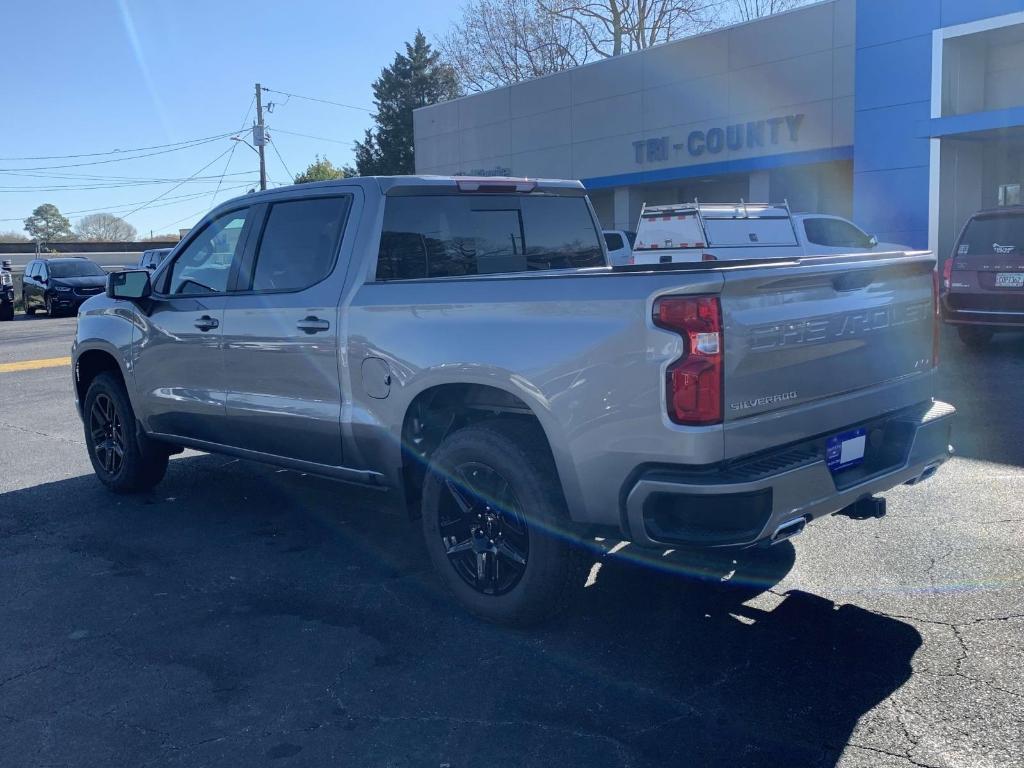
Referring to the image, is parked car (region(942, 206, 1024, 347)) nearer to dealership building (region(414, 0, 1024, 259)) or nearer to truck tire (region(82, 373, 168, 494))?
dealership building (region(414, 0, 1024, 259))

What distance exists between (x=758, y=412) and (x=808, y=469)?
0.31 metres

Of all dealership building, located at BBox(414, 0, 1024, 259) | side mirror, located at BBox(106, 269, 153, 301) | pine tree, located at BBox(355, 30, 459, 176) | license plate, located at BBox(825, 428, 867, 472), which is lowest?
license plate, located at BBox(825, 428, 867, 472)

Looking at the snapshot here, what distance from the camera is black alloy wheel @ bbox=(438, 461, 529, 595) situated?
441 cm

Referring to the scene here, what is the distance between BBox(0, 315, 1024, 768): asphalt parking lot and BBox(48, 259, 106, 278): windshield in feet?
83.3

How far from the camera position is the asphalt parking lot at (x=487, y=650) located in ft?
11.3

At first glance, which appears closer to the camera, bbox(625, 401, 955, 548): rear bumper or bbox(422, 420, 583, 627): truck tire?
bbox(625, 401, 955, 548): rear bumper

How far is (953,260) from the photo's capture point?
12.7 metres

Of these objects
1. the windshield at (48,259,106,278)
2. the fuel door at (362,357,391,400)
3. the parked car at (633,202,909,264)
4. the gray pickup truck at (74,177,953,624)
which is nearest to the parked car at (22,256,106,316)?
the windshield at (48,259,106,278)

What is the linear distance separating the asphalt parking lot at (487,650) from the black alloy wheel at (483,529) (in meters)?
0.24

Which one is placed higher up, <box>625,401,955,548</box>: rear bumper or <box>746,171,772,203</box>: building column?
<box>746,171,772,203</box>: building column

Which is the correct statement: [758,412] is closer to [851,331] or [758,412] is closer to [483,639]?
[851,331]

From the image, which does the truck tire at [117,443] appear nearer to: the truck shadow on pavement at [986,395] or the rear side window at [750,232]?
the truck shadow on pavement at [986,395]

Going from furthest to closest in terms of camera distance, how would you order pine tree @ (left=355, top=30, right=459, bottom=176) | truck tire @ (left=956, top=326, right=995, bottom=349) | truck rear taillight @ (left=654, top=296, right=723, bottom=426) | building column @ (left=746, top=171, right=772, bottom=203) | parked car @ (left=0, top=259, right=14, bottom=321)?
pine tree @ (left=355, top=30, right=459, bottom=176) → parked car @ (left=0, top=259, right=14, bottom=321) → building column @ (left=746, top=171, right=772, bottom=203) → truck tire @ (left=956, top=326, right=995, bottom=349) → truck rear taillight @ (left=654, top=296, right=723, bottom=426)

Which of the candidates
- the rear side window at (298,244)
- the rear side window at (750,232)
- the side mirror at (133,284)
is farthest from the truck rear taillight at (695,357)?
the rear side window at (750,232)
